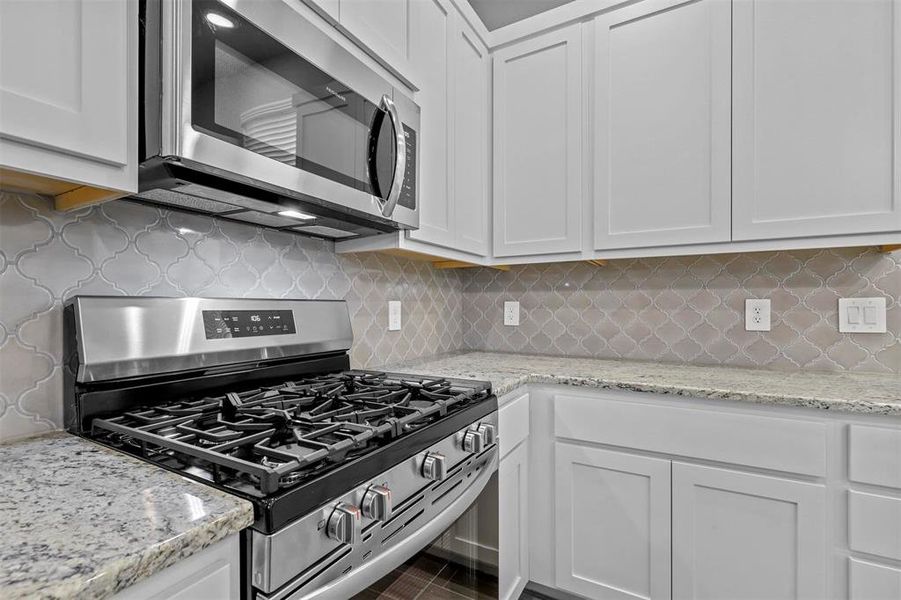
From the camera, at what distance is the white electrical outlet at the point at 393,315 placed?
6.32 feet

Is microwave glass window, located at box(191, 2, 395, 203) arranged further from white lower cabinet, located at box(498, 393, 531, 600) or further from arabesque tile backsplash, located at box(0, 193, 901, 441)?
white lower cabinet, located at box(498, 393, 531, 600)

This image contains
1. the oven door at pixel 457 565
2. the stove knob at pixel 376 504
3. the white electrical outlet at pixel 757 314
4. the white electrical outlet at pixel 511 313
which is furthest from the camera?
the white electrical outlet at pixel 511 313

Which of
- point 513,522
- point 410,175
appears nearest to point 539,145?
point 410,175

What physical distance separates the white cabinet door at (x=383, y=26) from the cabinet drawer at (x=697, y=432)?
4.12ft

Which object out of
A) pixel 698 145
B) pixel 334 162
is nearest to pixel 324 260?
pixel 334 162

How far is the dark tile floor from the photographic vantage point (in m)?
0.84

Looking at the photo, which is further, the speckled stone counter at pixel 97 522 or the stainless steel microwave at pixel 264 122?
the stainless steel microwave at pixel 264 122

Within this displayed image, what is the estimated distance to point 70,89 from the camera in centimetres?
73

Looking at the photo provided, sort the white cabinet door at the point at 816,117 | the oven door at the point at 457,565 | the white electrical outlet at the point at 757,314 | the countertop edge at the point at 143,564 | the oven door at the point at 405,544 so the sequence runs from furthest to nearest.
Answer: the white electrical outlet at the point at 757,314 < the white cabinet door at the point at 816,117 < the oven door at the point at 457,565 < the oven door at the point at 405,544 < the countertop edge at the point at 143,564

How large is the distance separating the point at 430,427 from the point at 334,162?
2.28ft

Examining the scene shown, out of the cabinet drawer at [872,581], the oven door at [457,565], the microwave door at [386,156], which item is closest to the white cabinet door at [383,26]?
the microwave door at [386,156]

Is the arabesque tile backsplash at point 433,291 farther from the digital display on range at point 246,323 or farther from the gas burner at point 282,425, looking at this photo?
the gas burner at point 282,425

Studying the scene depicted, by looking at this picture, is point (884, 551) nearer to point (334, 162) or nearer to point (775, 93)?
point (775, 93)

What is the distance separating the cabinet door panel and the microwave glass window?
4.6 inches
